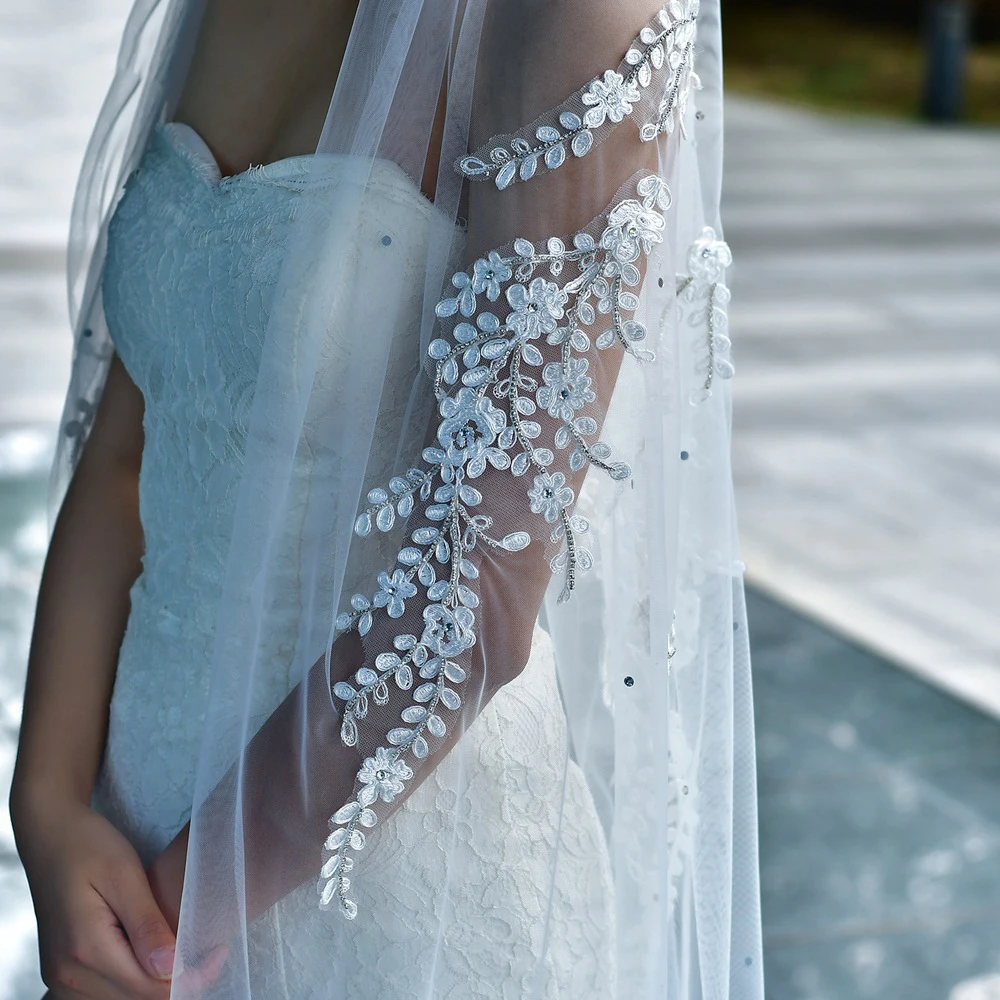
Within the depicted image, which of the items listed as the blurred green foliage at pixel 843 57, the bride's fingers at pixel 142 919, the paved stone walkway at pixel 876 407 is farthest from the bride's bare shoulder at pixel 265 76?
the blurred green foliage at pixel 843 57

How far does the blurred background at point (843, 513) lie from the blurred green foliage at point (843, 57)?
248 inches

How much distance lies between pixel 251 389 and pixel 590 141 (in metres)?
0.33

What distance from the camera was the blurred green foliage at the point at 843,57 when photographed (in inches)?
693

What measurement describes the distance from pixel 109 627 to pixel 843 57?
2244cm

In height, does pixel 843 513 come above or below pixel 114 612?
below

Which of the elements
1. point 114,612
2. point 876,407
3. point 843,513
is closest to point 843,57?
point 876,407

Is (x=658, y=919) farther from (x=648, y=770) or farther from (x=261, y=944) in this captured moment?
(x=261, y=944)

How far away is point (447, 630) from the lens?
38.3 inches

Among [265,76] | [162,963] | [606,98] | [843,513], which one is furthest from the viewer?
[843,513]

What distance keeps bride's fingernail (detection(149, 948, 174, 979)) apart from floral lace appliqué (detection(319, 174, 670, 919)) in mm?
149

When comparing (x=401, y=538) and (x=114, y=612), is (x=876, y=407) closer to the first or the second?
(x=114, y=612)

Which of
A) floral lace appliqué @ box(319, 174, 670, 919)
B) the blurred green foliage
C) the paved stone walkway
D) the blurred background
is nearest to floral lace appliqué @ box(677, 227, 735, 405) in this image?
floral lace appliqué @ box(319, 174, 670, 919)

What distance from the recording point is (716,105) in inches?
52.6

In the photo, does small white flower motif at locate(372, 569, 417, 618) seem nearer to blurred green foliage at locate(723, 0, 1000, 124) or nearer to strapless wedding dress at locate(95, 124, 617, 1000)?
strapless wedding dress at locate(95, 124, 617, 1000)
